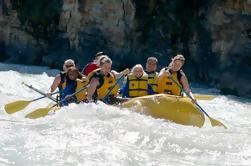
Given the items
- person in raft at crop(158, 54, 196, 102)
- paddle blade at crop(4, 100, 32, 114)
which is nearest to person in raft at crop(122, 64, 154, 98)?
person in raft at crop(158, 54, 196, 102)

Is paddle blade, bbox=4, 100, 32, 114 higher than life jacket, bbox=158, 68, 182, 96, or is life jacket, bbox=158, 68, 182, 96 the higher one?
life jacket, bbox=158, 68, 182, 96

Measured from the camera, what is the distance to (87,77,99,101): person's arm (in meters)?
7.59

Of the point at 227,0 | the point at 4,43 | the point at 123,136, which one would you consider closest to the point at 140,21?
the point at 227,0

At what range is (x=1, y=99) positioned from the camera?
402 inches

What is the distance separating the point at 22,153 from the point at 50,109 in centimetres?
247

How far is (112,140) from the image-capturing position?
6.08 metres

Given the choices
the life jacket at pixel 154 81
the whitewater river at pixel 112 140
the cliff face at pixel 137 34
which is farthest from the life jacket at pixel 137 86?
the cliff face at pixel 137 34

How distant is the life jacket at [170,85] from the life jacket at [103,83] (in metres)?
0.77

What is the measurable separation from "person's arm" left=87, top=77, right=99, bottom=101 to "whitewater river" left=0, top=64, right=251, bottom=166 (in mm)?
180

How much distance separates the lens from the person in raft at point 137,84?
809 cm

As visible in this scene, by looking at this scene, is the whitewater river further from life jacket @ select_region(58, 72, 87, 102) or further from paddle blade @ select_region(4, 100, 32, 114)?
life jacket @ select_region(58, 72, 87, 102)

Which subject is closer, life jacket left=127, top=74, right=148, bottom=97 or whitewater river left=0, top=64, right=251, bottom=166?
whitewater river left=0, top=64, right=251, bottom=166

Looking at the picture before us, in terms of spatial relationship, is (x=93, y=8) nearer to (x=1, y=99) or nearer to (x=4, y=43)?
(x=4, y=43)

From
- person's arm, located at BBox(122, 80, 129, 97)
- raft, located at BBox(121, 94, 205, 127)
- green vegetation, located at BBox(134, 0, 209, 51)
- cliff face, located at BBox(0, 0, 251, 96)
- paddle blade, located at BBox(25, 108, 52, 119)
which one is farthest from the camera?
green vegetation, located at BBox(134, 0, 209, 51)
